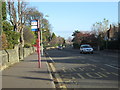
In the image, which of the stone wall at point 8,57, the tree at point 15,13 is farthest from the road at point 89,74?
the tree at point 15,13

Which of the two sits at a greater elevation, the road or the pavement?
the pavement

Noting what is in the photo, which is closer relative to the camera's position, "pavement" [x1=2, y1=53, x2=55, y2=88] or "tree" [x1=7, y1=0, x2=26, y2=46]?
"pavement" [x1=2, y1=53, x2=55, y2=88]

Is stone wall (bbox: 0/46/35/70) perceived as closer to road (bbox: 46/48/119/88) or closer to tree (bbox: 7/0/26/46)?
road (bbox: 46/48/119/88)

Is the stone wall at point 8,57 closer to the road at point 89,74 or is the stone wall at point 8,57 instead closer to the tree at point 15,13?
the road at point 89,74

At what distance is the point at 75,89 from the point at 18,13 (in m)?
37.6

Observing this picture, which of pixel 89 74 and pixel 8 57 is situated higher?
pixel 8 57

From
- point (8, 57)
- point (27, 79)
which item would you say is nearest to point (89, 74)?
point (27, 79)

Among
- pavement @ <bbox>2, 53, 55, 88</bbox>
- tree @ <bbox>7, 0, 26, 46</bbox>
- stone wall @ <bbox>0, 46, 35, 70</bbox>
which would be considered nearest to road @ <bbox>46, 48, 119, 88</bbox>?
pavement @ <bbox>2, 53, 55, 88</bbox>

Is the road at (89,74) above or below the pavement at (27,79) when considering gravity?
below

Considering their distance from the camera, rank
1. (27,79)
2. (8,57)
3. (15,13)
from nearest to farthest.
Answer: (27,79)
(8,57)
(15,13)

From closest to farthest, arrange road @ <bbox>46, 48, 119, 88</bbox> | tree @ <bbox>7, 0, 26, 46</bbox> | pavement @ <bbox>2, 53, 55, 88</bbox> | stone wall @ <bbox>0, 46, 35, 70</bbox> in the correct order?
pavement @ <bbox>2, 53, 55, 88</bbox> < road @ <bbox>46, 48, 119, 88</bbox> < stone wall @ <bbox>0, 46, 35, 70</bbox> < tree @ <bbox>7, 0, 26, 46</bbox>

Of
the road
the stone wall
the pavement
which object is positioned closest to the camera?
the pavement

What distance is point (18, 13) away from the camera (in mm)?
45281

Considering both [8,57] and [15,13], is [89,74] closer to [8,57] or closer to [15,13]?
[8,57]
